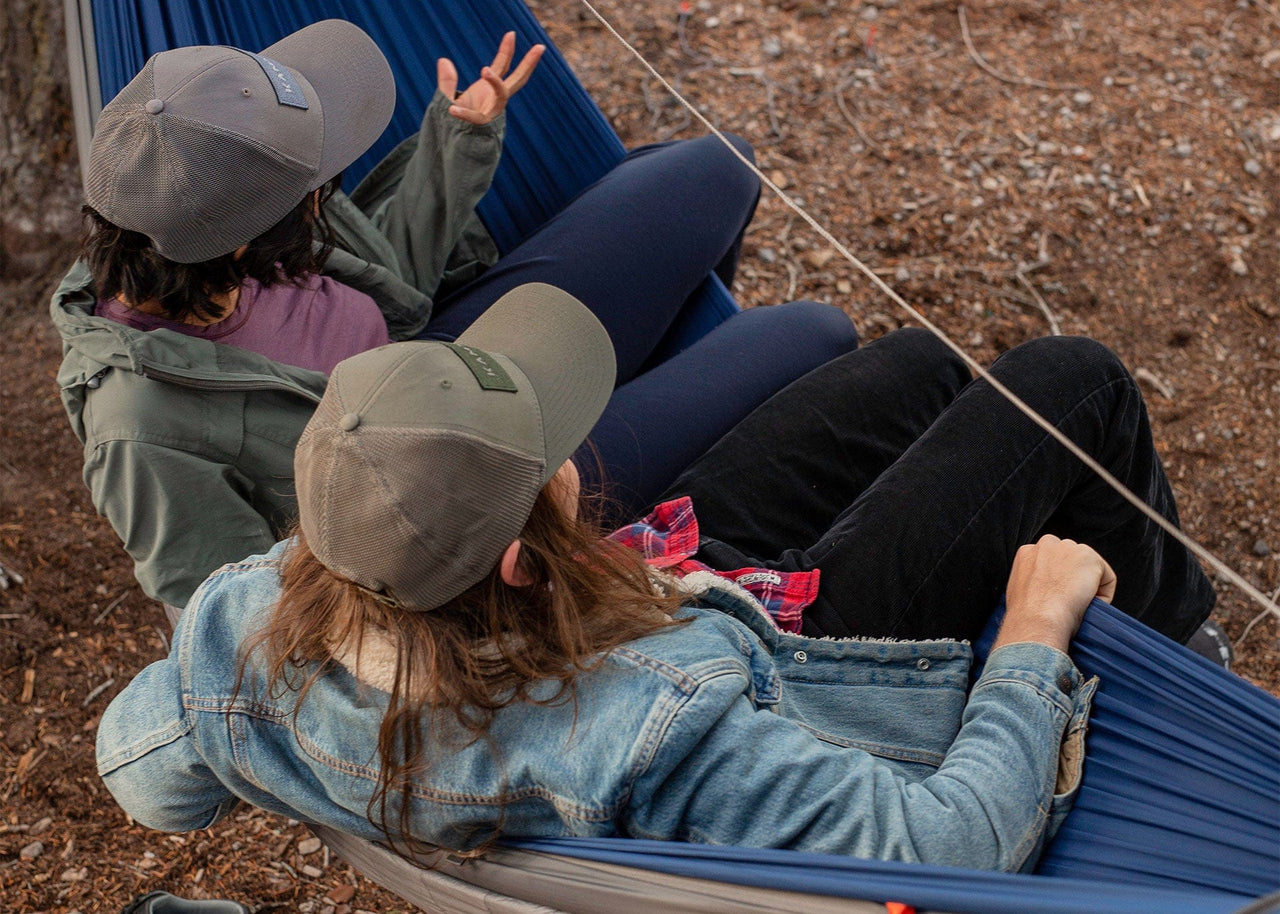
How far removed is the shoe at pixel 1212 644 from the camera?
1.62m

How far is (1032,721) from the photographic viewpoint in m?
0.92

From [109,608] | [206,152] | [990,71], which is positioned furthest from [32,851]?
[990,71]

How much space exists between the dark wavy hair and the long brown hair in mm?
451

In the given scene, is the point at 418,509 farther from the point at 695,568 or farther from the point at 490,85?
the point at 490,85

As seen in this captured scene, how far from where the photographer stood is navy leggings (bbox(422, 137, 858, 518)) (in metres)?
1.40

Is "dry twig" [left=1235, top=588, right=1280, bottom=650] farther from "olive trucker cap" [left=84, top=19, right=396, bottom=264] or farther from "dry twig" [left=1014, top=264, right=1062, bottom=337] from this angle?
"olive trucker cap" [left=84, top=19, right=396, bottom=264]

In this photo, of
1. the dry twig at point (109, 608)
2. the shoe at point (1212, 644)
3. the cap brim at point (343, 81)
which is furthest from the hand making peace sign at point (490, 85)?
the shoe at point (1212, 644)

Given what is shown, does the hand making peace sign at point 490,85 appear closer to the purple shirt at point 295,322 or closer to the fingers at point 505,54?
the fingers at point 505,54

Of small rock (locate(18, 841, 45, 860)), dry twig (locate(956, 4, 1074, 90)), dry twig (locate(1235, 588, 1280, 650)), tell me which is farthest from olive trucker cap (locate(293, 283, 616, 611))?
dry twig (locate(956, 4, 1074, 90))

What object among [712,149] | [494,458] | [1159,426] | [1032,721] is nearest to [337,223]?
[712,149]

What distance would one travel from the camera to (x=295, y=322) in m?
1.33

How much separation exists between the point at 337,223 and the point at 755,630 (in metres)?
0.82

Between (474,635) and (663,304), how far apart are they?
2.79 ft

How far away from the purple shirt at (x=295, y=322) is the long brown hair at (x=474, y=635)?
47cm
